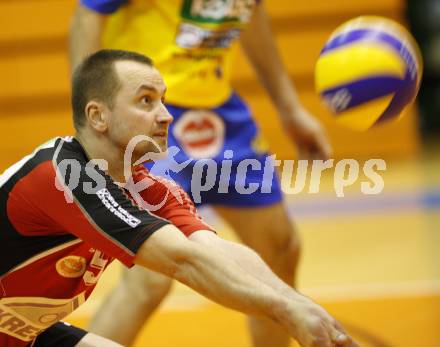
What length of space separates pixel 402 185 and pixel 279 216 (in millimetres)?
4657

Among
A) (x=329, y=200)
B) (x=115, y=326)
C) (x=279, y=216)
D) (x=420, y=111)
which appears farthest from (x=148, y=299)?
(x=420, y=111)

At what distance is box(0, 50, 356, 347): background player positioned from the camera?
228 centimetres

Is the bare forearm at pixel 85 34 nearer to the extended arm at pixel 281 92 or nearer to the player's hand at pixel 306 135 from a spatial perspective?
the extended arm at pixel 281 92

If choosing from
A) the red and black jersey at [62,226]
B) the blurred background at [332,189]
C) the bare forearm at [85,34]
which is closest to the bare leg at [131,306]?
the red and black jersey at [62,226]

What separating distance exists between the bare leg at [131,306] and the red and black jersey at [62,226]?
0.72 meters

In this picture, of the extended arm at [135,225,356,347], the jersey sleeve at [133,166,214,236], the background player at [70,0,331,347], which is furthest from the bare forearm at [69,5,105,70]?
the extended arm at [135,225,356,347]

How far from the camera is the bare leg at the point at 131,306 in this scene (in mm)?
3562

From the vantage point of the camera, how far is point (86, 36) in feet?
11.3

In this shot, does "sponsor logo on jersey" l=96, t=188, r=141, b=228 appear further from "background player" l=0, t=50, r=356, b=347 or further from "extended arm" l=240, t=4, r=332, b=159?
"extended arm" l=240, t=4, r=332, b=159

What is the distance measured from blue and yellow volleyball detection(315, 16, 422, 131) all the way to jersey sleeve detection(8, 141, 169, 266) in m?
0.82

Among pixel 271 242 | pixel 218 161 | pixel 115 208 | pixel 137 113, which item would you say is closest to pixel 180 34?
pixel 218 161

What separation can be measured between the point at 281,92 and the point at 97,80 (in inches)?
67.5

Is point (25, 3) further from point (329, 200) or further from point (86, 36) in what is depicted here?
point (86, 36)
